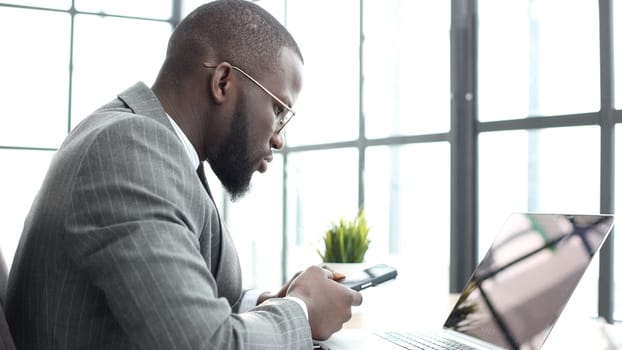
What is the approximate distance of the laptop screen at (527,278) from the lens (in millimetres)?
1121

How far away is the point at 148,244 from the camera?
0.84m

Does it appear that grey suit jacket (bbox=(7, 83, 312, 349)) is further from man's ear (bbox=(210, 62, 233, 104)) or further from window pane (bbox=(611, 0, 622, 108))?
window pane (bbox=(611, 0, 622, 108))

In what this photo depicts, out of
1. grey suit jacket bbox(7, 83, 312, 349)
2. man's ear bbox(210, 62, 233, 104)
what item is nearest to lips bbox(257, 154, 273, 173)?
man's ear bbox(210, 62, 233, 104)

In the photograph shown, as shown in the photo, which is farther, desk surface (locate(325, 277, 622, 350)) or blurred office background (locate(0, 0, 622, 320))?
blurred office background (locate(0, 0, 622, 320))

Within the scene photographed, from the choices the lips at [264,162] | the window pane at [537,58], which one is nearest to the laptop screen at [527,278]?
the lips at [264,162]

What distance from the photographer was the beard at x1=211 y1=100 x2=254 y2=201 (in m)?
1.18

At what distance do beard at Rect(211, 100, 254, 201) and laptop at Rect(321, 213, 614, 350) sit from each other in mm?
340

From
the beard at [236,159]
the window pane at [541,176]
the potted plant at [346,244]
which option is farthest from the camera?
the window pane at [541,176]

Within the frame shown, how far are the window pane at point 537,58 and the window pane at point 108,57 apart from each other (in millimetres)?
2955

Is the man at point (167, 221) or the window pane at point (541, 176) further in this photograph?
the window pane at point (541, 176)

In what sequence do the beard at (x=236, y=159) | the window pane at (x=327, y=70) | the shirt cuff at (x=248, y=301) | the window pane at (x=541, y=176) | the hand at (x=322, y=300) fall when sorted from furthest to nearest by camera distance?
the window pane at (x=327, y=70), the window pane at (x=541, y=176), the shirt cuff at (x=248, y=301), the beard at (x=236, y=159), the hand at (x=322, y=300)

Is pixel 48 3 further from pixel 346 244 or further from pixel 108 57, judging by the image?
pixel 346 244

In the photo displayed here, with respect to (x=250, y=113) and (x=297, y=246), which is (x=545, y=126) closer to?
(x=250, y=113)

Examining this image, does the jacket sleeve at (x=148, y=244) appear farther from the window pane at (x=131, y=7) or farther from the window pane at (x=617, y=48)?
the window pane at (x=131, y=7)
